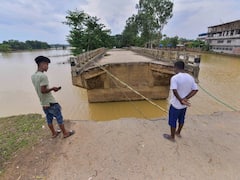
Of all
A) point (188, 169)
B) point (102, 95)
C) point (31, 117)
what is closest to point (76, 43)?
point (102, 95)

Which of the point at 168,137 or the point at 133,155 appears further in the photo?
the point at 168,137

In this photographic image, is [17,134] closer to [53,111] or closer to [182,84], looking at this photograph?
[53,111]

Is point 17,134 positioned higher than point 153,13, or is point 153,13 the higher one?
point 153,13

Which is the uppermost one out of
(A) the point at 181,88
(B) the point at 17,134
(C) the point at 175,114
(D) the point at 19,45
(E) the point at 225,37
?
(D) the point at 19,45

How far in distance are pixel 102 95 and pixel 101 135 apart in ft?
15.6

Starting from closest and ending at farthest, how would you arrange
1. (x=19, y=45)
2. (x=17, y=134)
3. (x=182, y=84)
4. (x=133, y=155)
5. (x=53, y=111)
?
(x=182, y=84) → (x=133, y=155) → (x=53, y=111) → (x=17, y=134) → (x=19, y=45)

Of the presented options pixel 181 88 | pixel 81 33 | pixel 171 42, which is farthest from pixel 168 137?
pixel 171 42

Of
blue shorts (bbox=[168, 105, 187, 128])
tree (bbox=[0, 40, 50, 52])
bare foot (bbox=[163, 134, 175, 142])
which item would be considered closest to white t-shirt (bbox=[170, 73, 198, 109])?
blue shorts (bbox=[168, 105, 187, 128])

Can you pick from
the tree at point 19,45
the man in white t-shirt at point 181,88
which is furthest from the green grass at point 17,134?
the tree at point 19,45

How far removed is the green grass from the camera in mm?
2934

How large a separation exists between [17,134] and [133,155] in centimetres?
285

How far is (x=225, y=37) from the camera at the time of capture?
37188mm

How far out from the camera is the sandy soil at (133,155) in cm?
236

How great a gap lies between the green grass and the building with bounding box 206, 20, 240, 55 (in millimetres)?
40322
